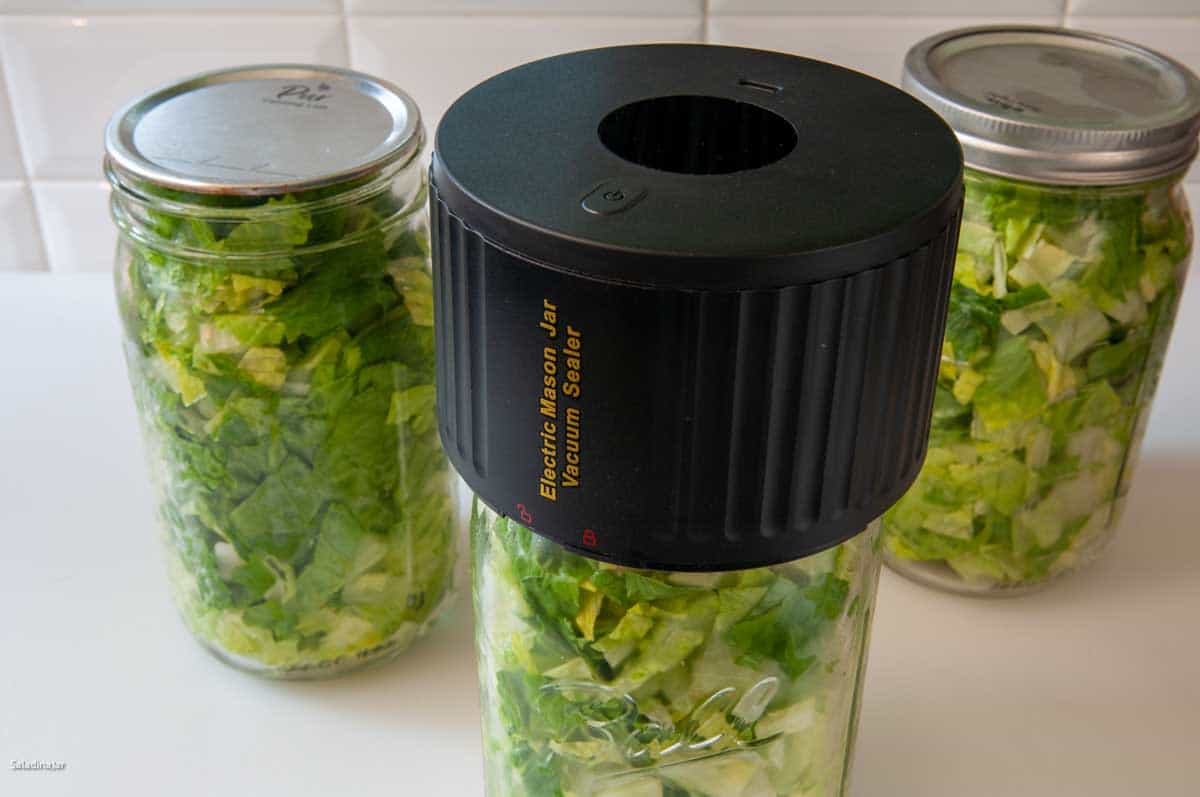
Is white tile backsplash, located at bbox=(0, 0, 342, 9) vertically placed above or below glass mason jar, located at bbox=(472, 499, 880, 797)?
above

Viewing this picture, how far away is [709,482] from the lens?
0.37 m

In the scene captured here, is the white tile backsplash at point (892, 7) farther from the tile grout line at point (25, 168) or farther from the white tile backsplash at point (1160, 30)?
the tile grout line at point (25, 168)

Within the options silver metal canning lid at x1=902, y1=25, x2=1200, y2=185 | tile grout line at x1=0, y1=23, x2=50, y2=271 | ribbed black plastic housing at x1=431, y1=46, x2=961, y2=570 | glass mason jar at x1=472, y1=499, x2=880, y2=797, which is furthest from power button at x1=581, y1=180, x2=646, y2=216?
tile grout line at x1=0, y1=23, x2=50, y2=271

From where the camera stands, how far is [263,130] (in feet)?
1.85

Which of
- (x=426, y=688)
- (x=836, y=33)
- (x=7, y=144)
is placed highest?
(x=836, y=33)

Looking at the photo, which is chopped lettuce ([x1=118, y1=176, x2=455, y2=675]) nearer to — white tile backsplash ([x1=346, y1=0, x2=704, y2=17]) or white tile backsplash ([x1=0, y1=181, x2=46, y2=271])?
white tile backsplash ([x1=346, y1=0, x2=704, y2=17])

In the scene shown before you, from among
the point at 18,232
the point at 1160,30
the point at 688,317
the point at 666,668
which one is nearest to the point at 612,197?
the point at 688,317

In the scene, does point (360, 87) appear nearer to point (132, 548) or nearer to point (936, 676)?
point (132, 548)

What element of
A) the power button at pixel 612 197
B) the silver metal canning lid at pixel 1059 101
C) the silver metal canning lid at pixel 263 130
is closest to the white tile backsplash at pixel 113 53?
the silver metal canning lid at pixel 263 130

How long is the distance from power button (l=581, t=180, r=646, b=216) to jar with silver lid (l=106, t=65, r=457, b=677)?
20 centimetres

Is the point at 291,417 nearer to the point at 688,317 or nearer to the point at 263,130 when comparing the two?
the point at 263,130

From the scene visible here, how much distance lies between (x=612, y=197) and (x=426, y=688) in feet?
1.13

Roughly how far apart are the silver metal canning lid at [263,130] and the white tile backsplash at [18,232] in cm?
41

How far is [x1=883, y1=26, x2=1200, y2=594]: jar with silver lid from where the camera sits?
574mm
